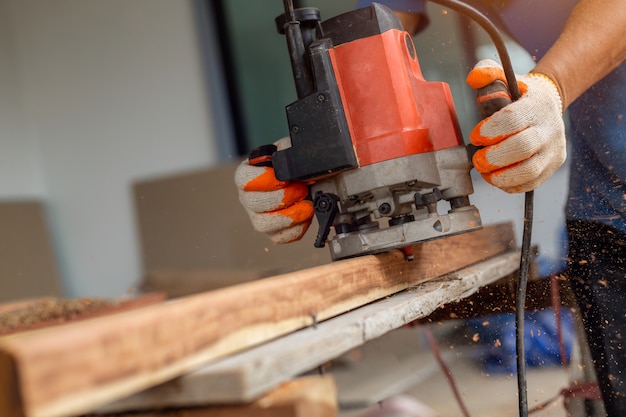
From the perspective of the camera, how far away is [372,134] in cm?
120

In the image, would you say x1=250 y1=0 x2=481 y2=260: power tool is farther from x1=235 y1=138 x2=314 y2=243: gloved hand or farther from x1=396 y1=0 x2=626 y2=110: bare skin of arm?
x1=396 y1=0 x2=626 y2=110: bare skin of arm

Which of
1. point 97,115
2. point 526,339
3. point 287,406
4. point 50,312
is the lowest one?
point 526,339

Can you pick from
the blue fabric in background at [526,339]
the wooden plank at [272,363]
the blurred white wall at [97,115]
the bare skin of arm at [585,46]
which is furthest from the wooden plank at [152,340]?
the blurred white wall at [97,115]

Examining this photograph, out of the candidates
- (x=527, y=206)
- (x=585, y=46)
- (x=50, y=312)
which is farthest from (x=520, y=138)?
(x=50, y=312)

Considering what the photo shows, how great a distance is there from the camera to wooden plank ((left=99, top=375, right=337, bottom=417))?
0.64 m

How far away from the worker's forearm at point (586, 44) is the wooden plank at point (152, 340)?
0.72 meters

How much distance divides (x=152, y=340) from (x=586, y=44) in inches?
47.1

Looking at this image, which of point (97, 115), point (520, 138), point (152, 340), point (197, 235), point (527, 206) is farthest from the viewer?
point (97, 115)

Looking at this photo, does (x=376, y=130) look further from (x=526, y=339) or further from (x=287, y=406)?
(x=526, y=339)

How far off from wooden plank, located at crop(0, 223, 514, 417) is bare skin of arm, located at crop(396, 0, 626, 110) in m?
0.71

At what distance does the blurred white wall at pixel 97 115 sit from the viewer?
393cm

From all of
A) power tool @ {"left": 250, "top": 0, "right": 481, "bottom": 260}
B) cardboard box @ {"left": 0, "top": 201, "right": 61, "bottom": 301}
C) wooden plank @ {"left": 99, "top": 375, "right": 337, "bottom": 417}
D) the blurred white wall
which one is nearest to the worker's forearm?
power tool @ {"left": 250, "top": 0, "right": 481, "bottom": 260}

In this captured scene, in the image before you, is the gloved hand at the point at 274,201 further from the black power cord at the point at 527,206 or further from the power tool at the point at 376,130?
the black power cord at the point at 527,206

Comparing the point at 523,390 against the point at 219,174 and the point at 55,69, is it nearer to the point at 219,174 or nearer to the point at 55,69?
the point at 219,174
